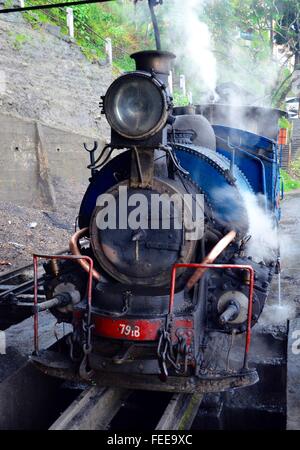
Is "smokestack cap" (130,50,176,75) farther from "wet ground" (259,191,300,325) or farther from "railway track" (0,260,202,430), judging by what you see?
"wet ground" (259,191,300,325)

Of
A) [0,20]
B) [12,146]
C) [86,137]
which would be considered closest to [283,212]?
[86,137]

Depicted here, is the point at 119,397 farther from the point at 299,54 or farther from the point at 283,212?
the point at 299,54

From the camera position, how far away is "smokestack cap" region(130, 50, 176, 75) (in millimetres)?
4387

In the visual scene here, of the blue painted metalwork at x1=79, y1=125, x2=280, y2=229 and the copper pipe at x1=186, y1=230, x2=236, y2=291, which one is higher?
the blue painted metalwork at x1=79, y1=125, x2=280, y2=229

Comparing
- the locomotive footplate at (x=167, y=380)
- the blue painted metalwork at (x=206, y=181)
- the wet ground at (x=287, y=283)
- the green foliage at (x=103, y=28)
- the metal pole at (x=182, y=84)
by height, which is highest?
the green foliage at (x=103, y=28)

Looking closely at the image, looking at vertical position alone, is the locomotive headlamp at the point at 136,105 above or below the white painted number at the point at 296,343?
above

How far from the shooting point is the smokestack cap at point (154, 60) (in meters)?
4.39

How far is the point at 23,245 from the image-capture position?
10.7m

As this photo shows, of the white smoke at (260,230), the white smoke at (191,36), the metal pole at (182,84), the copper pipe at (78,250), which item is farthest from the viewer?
the metal pole at (182,84)

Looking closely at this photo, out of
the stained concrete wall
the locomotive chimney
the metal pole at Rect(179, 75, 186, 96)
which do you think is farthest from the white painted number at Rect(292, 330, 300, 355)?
the metal pole at Rect(179, 75, 186, 96)

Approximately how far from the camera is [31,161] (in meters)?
13.9

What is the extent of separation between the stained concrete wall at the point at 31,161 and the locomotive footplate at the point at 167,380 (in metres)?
9.81

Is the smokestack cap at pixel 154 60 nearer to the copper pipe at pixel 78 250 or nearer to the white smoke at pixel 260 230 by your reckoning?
the white smoke at pixel 260 230

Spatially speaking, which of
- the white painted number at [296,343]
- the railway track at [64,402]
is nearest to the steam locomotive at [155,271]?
the railway track at [64,402]
